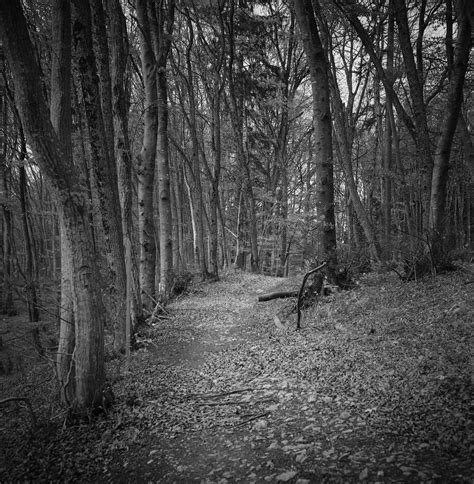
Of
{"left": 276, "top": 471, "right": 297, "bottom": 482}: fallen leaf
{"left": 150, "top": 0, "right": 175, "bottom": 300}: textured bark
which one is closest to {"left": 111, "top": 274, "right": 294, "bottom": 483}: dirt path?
{"left": 276, "top": 471, "right": 297, "bottom": 482}: fallen leaf

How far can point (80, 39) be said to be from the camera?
15.8 ft

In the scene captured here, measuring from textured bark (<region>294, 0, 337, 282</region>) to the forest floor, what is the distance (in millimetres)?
1545

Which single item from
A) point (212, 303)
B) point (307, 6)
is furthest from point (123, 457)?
Answer: point (307, 6)

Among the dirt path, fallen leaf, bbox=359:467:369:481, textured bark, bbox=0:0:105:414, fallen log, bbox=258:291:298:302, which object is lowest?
the dirt path


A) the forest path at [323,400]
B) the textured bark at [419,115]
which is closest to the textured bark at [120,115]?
the forest path at [323,400]

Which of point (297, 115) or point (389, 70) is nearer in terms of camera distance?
point (389, 70)

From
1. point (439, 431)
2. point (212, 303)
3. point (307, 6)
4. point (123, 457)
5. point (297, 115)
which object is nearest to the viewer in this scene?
point (439, 431)

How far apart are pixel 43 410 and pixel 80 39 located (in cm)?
516

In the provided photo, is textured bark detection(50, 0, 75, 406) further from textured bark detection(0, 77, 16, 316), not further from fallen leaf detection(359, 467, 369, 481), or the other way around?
textured bark detection(0, 77, 16, 316)

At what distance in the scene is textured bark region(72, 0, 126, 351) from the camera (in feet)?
15.9

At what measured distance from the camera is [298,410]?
11.3ft

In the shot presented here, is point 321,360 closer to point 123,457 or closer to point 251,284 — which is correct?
point 123,457

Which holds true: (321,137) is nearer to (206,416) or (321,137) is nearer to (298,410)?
(298,410)

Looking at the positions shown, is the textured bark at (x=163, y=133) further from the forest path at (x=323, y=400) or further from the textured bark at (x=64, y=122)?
the textured bark at (x=64, y=122)
